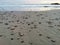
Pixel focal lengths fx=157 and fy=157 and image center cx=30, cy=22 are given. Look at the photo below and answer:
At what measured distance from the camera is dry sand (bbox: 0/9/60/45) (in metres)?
1.57

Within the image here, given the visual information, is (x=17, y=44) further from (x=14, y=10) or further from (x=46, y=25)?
(x=14, y=10)

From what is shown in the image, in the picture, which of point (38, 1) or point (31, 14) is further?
point (38, 1)

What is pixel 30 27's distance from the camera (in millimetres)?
1861

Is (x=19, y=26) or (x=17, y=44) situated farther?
(x=19, y=26)

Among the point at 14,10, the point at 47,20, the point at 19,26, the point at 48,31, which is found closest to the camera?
the point at 48,31

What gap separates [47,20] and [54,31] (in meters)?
0.34

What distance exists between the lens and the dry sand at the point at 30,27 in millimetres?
1565

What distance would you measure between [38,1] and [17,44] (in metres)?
1.87

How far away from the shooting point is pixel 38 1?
127 inches

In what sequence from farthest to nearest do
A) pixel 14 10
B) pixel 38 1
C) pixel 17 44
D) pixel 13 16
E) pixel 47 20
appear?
pixel 38 1
pixel 14 10
pixel 13 16
pixel 47 20
pixel 17 44

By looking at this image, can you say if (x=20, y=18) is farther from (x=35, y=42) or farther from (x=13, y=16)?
(x=35, y=42)

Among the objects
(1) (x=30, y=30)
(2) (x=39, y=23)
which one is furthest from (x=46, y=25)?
(1) (x=30, y=30)

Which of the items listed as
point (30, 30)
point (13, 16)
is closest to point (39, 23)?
point (30, 30)

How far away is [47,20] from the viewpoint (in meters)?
2.08
